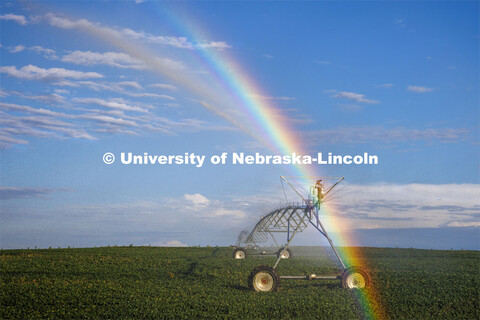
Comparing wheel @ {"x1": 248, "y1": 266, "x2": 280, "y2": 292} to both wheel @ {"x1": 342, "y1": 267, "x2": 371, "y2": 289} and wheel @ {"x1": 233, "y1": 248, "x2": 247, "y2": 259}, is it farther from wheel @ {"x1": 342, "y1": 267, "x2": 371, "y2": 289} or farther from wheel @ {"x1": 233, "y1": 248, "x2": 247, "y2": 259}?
wheel @ {"x1": 233, "y1": 248, "x2": 247, "y2": 259}

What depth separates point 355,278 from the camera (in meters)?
20.1

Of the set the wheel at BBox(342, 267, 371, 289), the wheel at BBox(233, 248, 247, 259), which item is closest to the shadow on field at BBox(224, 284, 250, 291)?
the wheel at BBox(342, 267, 371, 289)

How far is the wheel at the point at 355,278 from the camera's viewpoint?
1998cm

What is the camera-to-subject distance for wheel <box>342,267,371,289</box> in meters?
20.0

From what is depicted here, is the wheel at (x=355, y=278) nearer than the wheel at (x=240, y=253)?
Yes

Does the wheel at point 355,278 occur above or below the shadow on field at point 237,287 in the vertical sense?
above

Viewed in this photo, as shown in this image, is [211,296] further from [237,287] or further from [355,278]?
[355,278]

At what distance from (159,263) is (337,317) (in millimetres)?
18058

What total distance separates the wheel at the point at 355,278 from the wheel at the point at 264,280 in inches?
118

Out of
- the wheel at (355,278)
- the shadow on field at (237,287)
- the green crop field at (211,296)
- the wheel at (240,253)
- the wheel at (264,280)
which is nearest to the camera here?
the green crop field at (211,296)

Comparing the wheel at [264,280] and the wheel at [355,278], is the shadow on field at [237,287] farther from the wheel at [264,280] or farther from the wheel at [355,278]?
the wheel at [355,278]

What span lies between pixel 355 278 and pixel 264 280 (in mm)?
3801

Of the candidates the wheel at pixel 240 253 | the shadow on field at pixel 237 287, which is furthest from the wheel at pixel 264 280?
the wheel at pixel 240 253

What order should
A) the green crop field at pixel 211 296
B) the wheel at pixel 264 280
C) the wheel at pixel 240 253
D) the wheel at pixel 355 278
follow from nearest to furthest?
1. the green crop field at pixel 211 296
2. the wheel at pixel 264 280
3. the wheel at pixel 355 278
4. the wheel at pixel 240 253
